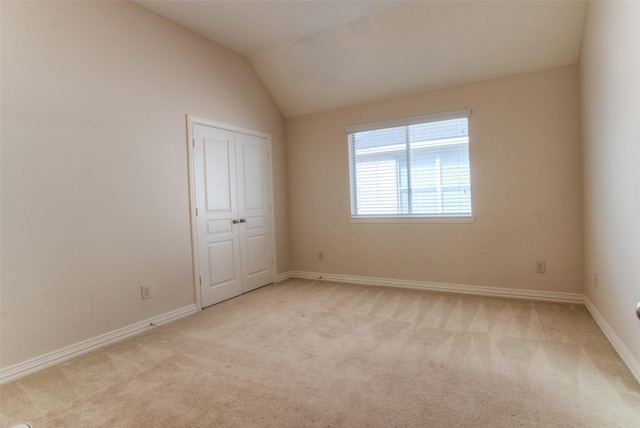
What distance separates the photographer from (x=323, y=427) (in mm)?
1582

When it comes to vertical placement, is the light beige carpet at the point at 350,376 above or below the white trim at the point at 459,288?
below

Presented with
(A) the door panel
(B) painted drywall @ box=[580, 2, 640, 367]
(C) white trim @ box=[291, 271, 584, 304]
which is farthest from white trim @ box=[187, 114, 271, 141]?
(B) painted drywall @ box=[580, 2, 640, 367]

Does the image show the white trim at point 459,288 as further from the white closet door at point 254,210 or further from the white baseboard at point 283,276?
the white closet door at point 254,210

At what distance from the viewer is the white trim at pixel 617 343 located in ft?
6.31

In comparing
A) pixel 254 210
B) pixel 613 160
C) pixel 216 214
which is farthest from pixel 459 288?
pixel 216 214

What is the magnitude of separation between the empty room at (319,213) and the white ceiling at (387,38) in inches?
0.9

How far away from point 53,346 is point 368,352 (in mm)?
2298

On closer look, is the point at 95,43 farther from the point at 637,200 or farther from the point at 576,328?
the point at 576,328

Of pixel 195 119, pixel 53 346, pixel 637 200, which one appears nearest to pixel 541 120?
pixel 637 200

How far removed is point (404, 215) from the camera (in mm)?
4152

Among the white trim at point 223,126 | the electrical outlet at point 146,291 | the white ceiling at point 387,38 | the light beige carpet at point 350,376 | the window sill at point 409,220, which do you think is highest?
the white ceiling at point 387,38

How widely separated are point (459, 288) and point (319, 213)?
2.09m

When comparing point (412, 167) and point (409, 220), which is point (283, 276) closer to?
point (409, 220)

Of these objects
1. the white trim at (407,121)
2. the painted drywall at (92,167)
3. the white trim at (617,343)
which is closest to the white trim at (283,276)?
the painted drywall at (92,167)
